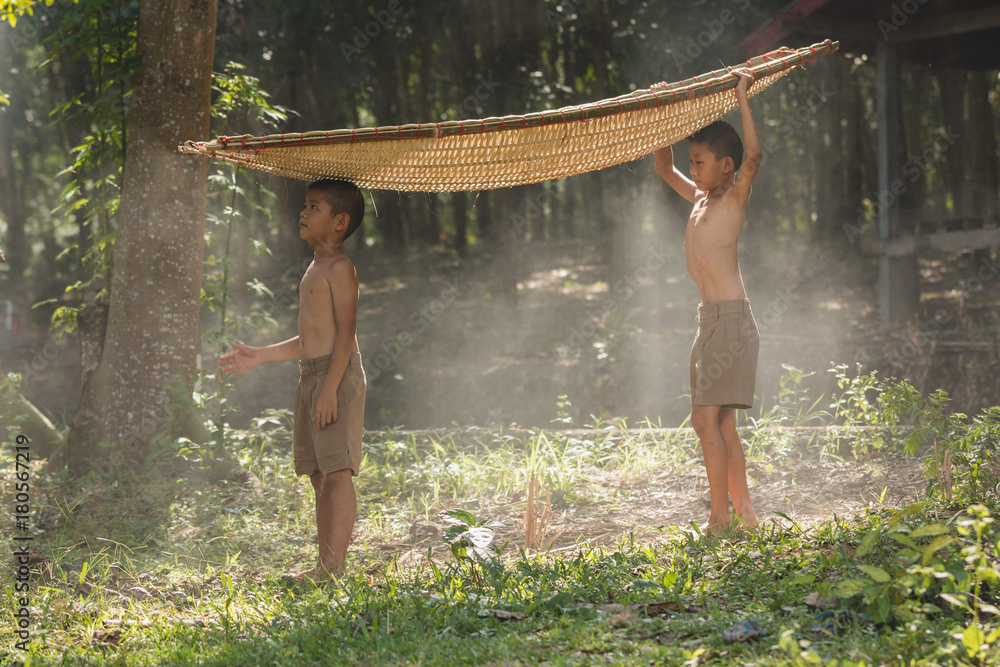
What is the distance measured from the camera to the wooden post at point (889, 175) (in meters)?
8.09

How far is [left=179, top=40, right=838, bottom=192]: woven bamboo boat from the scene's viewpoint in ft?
9.97

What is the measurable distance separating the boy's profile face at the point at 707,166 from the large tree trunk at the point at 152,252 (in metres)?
3.09

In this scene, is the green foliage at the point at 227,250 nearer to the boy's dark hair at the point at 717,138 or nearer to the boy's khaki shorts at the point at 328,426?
the boy's khaki shorts at the point at 328,426

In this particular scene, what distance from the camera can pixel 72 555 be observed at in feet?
12.0

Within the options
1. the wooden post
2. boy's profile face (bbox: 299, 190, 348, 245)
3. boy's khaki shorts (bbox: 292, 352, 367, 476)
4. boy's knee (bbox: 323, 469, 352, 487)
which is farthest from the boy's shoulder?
the wooden post

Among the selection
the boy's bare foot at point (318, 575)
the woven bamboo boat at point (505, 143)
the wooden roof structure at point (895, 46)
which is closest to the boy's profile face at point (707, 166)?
the woven bamboo boat at point (505, 143)

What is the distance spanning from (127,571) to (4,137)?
1999 centimetres

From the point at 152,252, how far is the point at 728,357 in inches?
135

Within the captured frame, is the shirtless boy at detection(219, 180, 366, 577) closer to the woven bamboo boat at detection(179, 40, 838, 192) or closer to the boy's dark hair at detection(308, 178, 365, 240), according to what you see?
the boy's dark hair at detection(308, 178, 365, 240)

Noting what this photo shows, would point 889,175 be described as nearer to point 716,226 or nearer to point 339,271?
point 716,226

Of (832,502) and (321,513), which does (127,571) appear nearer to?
(321,513)

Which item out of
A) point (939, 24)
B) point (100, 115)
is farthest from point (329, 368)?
point (939, 24)

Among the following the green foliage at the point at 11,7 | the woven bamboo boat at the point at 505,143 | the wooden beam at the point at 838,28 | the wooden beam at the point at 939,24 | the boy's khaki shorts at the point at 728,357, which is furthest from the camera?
the wooden beam at the point at 838,28

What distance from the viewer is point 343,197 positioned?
3424 millimetres
